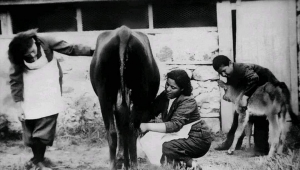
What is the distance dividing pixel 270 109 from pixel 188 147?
1.01 meters

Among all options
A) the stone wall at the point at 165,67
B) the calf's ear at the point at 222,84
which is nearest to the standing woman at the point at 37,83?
the stone wall at the point at 165,67

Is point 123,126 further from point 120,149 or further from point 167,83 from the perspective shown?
point 167,83

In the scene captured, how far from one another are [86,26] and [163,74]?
1.06 m

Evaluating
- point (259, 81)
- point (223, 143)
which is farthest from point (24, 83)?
point (259, 81)

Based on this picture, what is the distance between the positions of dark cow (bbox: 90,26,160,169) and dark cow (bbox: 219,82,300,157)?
101cm

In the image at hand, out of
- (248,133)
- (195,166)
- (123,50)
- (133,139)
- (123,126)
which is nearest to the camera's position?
(123,50)

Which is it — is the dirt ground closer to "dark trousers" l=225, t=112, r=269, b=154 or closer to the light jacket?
"dark trousers" l=225, t=112, r=269, b=154

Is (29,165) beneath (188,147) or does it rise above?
beneath

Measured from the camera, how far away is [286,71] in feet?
12.7

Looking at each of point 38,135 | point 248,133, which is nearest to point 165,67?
point 248,133

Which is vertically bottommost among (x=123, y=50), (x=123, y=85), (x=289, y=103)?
(x=289, y=103)

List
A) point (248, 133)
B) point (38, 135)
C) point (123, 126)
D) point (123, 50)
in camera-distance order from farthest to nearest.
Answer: point (248, 133) < point (38, 135) < point (123, 126) < point (123, 50)

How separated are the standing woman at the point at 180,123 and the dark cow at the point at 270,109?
0.40 metres

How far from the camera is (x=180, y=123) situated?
11.8ft
